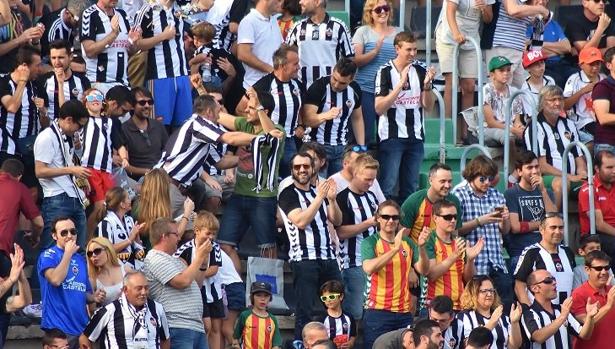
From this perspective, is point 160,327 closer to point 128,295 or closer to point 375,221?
point 128,295

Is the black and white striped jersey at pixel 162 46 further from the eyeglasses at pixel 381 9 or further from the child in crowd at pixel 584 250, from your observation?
the child in crowd at pixel 584 250

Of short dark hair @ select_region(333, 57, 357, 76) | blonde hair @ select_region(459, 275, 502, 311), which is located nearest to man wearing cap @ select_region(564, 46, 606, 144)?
short dark hair @ select_region(333, 57, 357, 76)

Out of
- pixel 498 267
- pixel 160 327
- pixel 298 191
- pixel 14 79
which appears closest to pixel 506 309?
pixel 498 267

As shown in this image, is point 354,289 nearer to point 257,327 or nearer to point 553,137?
point 257,327

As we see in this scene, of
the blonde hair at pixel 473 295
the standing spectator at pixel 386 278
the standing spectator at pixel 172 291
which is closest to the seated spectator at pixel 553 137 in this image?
the blonde hair at pixel 473 295

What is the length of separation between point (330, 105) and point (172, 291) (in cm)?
313

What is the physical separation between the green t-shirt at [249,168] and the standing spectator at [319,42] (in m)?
1.57

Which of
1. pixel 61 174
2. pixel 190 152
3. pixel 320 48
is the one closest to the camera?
pixel 61 174

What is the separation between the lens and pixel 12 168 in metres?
16.5

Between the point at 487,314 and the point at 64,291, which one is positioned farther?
the point at 487,314

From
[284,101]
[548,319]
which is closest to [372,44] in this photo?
[284,101]

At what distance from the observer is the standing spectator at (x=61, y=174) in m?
16.7


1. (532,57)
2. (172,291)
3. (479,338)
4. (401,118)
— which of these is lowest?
(479,338)

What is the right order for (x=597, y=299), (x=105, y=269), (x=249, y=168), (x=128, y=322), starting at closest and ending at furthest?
(x=128, y=322) → (x=105, y=269) → (x=597, y=299) → (x=249, y=168)
